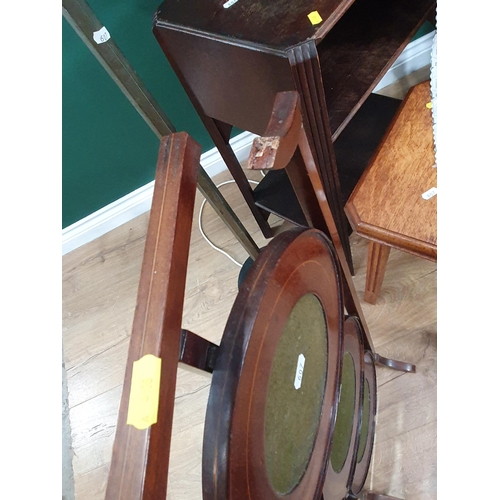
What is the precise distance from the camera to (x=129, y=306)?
153cm

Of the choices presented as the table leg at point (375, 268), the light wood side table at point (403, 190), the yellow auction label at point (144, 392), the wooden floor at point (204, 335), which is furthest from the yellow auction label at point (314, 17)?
the wooden floor at point (204, 335)

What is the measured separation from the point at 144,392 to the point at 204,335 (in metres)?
1.08

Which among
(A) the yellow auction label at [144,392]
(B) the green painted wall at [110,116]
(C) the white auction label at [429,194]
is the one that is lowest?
(C) the white auction label at [429,194]

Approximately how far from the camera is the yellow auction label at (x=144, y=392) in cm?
33

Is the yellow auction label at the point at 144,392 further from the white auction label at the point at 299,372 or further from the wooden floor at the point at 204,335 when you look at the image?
the wooden floor at the point at 204,335

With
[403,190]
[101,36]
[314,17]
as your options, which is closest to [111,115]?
[101,36]

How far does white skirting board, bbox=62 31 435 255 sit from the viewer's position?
1.59 meters

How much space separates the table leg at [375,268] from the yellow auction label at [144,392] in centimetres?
81
